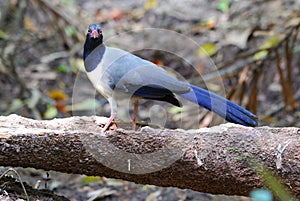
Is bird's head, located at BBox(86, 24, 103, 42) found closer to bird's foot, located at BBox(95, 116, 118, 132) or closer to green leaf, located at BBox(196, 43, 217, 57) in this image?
bird's foot, located at BBox(95, 116, 118, 132)

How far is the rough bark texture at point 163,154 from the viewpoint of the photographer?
7.63ft

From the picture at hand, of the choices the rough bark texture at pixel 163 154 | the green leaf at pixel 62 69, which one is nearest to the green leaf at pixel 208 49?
the green leaf at pixel 62 69

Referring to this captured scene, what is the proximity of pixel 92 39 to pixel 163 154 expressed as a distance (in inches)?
33.5

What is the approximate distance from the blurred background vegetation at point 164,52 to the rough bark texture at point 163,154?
186 cm

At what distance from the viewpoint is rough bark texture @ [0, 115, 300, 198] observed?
233cm

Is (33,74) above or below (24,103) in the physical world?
above

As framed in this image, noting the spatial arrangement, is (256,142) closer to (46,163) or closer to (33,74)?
(46,163)

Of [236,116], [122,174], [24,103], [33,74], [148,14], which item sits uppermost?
[148,14]

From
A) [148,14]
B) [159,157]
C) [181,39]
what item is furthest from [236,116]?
[148,14]

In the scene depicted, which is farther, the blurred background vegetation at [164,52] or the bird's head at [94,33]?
the blurred background vegetation at [164,52]

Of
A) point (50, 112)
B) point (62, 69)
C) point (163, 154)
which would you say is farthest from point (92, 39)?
point (62, 69)

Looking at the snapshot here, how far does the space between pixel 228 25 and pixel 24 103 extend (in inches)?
83.6

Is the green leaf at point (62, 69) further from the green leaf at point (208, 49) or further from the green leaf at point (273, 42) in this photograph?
the green leaf at point (273, 42)

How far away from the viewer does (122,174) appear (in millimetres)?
2436
